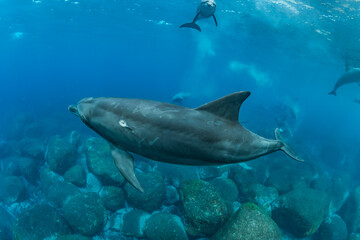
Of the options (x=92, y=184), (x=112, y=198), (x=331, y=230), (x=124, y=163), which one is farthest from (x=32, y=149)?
(x=331, y=230)

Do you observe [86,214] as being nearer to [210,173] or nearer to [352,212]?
[210,173]

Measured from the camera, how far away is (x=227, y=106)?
9.71ft

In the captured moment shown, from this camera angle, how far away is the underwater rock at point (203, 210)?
685cm

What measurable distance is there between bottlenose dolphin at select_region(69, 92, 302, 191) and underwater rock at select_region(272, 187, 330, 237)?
651 centimetres

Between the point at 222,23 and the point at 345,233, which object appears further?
the point at 222,23

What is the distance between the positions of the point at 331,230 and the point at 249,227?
5701mm

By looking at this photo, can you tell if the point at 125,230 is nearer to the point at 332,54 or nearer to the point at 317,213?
the point at 317,213

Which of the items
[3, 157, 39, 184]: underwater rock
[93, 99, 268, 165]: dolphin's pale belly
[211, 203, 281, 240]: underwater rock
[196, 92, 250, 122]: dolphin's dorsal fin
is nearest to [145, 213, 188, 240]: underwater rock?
[211, 203, 281, 240]: underwater rock

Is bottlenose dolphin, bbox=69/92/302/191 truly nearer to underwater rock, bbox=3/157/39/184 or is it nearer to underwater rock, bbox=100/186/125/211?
underwater rock, bbox=100/186/125/211

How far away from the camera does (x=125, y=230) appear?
7.95 meters

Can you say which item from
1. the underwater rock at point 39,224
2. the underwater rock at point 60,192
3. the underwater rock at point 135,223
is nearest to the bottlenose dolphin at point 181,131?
the underwater rock at point 135,223

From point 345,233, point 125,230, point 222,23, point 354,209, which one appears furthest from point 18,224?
point 222,23

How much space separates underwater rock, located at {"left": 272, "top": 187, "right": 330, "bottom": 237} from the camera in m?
8.26

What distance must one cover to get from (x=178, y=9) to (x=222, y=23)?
6473 millimetres
